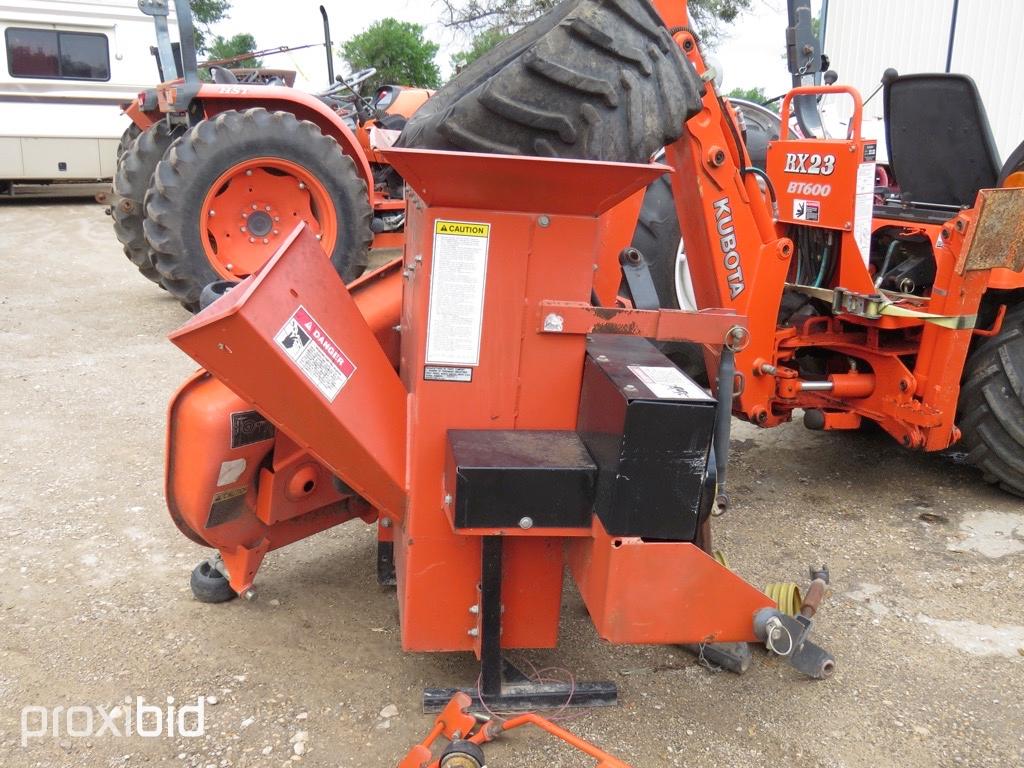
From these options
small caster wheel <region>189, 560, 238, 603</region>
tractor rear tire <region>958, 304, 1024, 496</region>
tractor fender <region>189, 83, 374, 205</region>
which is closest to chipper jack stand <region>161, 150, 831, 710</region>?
small caster wheel <region>189, 560, 238, 603</region>

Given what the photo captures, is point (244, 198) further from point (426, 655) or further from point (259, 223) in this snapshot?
point (426, 655)

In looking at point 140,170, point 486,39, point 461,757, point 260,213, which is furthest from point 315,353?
point 486,39

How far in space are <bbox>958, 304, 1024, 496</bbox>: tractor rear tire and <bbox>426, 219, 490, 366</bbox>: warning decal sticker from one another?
8.42ft

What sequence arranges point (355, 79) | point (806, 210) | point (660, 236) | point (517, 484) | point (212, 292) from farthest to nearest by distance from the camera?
point (355, 79), point (660, 236), point (806, 210), point (212, 292), point (517, 484)

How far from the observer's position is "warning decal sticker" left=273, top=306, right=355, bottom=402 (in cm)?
206

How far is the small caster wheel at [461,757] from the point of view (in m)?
1.94

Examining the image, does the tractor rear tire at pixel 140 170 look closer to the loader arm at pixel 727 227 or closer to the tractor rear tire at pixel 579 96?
the loader arm at pixel 727 227

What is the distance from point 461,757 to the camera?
1942 mm

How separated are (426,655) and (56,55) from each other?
11673 millimetres

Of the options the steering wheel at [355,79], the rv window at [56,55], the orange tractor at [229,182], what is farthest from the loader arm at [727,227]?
the rv window at [56,55]

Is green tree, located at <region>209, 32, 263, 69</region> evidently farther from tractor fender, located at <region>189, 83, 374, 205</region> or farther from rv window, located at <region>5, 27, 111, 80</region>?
tractor fender, located at <region>189, 83, 374, 205</region>

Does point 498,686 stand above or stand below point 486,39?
below

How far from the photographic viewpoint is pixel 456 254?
6.98ft

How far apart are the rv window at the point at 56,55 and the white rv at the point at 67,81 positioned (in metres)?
0.01
